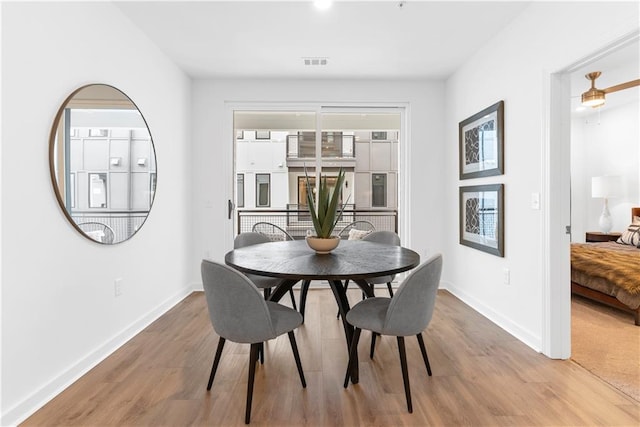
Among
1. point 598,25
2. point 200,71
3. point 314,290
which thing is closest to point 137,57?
point 200,71

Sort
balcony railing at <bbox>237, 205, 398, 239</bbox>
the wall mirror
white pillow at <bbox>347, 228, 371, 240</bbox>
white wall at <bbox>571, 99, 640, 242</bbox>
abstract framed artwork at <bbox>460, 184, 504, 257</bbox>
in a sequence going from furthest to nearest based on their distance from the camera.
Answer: white wall at <bbox>571, 99, 640, 242</bbox>
balcony railing at <bbox>237, 205, 398, 239</bbox>
white pillow at <bbox>347, 228, 371, 240</bbox>
abstract framed artwork at <bbox>460, 184, 504, 257</bbox>
the wall mirror

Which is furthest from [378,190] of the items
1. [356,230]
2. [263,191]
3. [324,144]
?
[263,191]

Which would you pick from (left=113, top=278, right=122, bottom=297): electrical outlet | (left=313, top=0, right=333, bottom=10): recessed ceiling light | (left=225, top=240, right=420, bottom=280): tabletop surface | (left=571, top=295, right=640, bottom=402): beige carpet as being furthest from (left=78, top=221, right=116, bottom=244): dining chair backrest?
(left=571, top=295, right=640, bottom=402): beige carpet

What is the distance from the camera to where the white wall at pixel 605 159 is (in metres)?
4.98

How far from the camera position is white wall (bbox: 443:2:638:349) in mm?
2070

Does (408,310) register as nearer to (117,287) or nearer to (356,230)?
(117,287)

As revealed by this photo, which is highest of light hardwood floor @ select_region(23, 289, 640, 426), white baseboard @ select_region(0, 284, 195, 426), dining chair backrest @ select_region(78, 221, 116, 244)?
dining chair backrest @ select_region(78, 221, 116, 244)

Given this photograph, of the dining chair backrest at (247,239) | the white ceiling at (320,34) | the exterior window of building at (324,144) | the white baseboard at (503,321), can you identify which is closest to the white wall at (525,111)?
the white baseboard at (503,321)

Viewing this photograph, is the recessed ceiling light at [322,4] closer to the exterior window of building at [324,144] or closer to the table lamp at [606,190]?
the exterior window of building at [324,144]

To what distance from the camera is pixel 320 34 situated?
2.94m

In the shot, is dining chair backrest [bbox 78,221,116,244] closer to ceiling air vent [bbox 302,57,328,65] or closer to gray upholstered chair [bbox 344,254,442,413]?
gray upholstered chair [bbox 344,254,442,413]

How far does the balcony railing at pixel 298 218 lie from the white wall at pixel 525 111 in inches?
71.7

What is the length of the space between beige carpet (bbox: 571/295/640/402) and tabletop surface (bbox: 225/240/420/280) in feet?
4.43

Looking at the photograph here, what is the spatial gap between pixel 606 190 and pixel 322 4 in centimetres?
502
